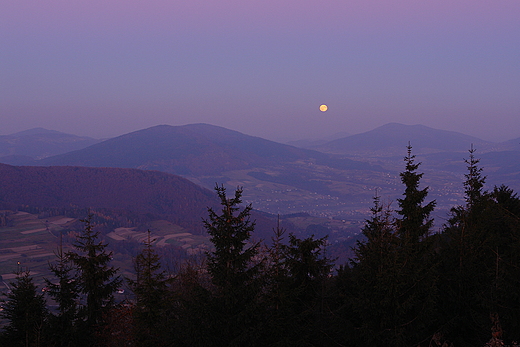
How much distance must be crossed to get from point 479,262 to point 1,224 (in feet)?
632

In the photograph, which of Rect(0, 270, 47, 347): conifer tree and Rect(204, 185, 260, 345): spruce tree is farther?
Rect(0, 270, 47, 347): conifer tree

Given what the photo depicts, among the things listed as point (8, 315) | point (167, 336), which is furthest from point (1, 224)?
point (167, 336)

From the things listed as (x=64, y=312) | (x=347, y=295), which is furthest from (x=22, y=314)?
(x=347, y=295)

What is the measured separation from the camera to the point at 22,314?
24.7 metres

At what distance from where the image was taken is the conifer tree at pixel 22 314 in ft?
77.3

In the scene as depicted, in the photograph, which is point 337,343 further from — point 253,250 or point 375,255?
point 253,250

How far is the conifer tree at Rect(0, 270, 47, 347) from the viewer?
23.6 metres

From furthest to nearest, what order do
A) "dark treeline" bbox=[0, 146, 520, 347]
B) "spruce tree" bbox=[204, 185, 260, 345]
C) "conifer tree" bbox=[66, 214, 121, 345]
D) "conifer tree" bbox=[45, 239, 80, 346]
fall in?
"conifer tree" bbox=[66, 214, 121, 345]
"conifer tree" bbox=[45, 239, 80, 346]
"spruce tree" bbox=[204, 185, 260, 345]
"dark treeline" bbox=[0, 146, 520, 347]

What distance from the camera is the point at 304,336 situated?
16.7 meters

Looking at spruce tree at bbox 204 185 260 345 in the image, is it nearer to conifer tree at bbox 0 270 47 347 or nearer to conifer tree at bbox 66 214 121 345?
conifer tree at bbox 66 214 121 345

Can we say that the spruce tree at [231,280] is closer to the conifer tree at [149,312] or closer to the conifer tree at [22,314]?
the conifer tree at [149,312]

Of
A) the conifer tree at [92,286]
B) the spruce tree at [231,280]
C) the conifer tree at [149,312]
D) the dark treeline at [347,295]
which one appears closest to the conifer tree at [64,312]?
the dark treeline at [347,295]

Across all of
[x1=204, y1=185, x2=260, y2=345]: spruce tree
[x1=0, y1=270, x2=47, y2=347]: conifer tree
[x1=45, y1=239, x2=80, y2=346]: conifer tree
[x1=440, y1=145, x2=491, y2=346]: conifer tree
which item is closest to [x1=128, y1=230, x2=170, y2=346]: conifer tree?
[x1=204, y1=185, x2=260, y2=345]: spruce tree

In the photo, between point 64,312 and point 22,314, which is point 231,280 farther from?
point 22,314
